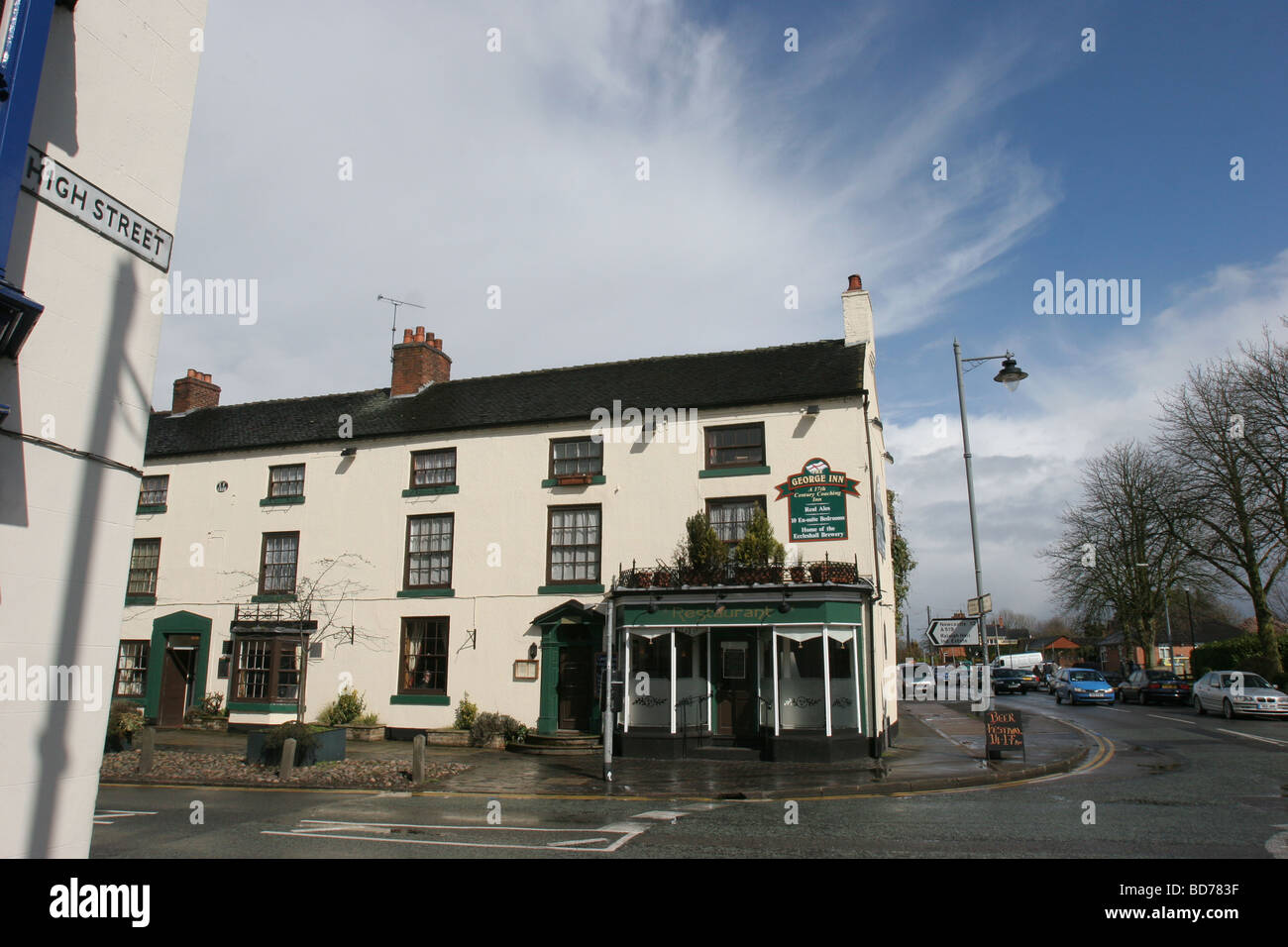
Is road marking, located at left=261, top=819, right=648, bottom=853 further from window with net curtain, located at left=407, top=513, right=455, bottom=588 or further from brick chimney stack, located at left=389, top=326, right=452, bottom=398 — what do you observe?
brick chimney stack, located at left=389, top=326, right=452, bottom=398

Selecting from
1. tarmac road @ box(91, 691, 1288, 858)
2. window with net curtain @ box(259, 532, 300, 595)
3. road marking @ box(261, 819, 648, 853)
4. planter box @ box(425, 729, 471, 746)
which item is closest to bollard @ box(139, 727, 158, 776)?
tarmac road @ box(91, 691, 1288, 858)

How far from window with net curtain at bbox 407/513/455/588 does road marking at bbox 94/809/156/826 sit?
11.6 m

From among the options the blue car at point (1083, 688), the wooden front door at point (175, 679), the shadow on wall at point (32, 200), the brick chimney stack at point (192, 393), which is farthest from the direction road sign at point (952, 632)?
the brick chimney stack at point (192, 393)

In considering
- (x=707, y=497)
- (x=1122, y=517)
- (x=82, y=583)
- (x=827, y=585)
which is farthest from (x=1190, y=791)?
(x=1122, y=517)

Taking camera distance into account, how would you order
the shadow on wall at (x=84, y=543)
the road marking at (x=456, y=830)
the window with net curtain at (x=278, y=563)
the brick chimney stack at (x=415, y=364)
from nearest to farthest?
the shadow on wall at (x=84, y=543), the road marking at (x=456, y=830), the window with net curtain at (x=278, y=563), the brick chimney stack at (x=415, y=364)

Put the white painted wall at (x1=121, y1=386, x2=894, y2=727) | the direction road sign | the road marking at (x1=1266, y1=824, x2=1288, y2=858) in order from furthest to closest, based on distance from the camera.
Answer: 1. the white painted wall at (x1=121, y1=386, x2=894, y2=727)
2. the direction road sign
3. the road marking at (x1=1266, y1=824, x2=1288, y2=858)

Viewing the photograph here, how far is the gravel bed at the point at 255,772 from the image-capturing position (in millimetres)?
14508

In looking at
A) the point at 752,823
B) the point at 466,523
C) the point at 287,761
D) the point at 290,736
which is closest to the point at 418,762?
the point at 287,761

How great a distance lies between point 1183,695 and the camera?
35344 millimetres

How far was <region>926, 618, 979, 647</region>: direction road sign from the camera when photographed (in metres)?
20.4

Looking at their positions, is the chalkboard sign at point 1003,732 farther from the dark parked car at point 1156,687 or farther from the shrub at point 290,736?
the dark parked car at point 1156,687

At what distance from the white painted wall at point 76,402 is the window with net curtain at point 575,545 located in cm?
1543

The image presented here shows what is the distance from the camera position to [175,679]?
81.5 ft
